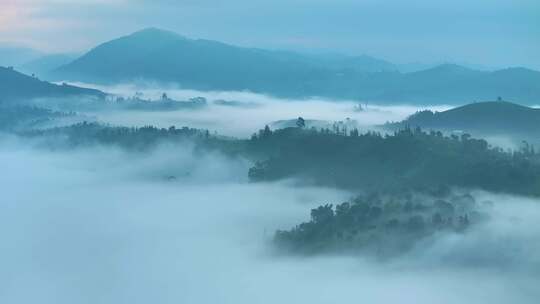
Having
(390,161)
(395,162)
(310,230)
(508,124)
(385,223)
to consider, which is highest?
(508,124)

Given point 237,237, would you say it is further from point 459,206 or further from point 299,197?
point 459,206

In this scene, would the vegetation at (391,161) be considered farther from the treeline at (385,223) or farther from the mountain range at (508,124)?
the mountain range at (508,124)

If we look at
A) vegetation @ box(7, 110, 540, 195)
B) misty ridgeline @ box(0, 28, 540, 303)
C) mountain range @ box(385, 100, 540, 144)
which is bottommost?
misty ridgeline @ box(0, 28, 540, 303)

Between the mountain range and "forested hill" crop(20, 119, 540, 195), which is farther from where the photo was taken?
the mountain range

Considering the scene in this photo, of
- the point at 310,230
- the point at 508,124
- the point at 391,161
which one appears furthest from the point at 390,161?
the point at 508,124

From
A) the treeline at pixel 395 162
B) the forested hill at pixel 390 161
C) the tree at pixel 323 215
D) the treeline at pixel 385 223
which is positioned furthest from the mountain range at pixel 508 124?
the tree at pixel 323 215

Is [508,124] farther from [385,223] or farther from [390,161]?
[385,223]

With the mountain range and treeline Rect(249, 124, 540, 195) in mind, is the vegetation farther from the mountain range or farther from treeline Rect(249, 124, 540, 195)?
the mountain range

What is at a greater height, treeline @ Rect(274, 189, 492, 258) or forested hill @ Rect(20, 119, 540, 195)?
forested hill @ Rect(20, 119, 540, 195)

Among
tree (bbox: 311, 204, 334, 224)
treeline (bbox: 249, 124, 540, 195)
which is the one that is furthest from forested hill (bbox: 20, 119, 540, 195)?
tree (bbox: 311, 204, 334, 224)
